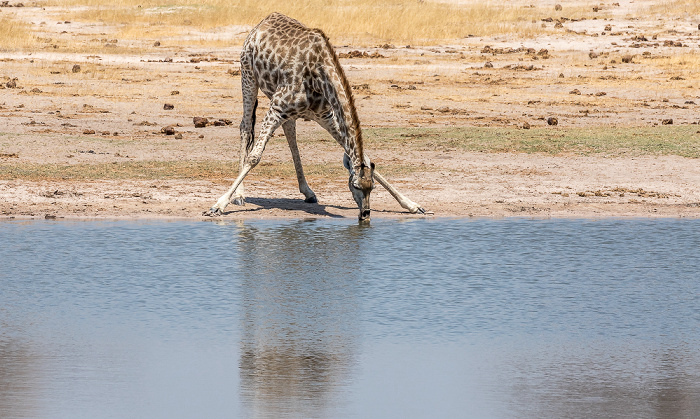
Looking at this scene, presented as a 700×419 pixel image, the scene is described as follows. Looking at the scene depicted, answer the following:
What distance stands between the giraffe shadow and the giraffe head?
83cm

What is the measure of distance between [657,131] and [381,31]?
19619 millimetres

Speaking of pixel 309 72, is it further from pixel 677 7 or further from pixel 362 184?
pixel 677 7

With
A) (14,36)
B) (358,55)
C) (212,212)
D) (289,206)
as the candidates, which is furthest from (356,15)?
(212,212)

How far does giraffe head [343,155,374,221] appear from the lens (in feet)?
43.8

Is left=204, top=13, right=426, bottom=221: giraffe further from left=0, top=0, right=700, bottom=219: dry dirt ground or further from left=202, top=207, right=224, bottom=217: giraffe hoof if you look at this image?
left=0, top=0, right=700, bottom=219: dry dirt ground

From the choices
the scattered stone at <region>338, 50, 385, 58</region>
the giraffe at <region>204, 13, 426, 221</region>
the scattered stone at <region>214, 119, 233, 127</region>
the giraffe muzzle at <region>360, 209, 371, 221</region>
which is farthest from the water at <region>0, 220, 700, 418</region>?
the scattered stone at <region>338, 50, 385, 58</region>

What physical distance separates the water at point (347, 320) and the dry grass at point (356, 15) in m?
26.5

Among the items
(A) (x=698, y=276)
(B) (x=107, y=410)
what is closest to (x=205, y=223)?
(A) (x=698, y=276)

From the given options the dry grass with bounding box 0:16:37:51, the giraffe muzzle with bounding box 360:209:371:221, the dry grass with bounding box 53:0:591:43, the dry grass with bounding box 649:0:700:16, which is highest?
the dry grass with bounding box 649:0:700:16

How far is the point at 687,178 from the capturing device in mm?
17141

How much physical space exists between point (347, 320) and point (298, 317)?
394 mm

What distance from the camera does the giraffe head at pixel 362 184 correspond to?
1336 centimetres

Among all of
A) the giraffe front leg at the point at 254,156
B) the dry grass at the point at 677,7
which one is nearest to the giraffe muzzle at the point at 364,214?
the giraffe front leg at the point at 254,156

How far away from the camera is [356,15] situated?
41938mm
